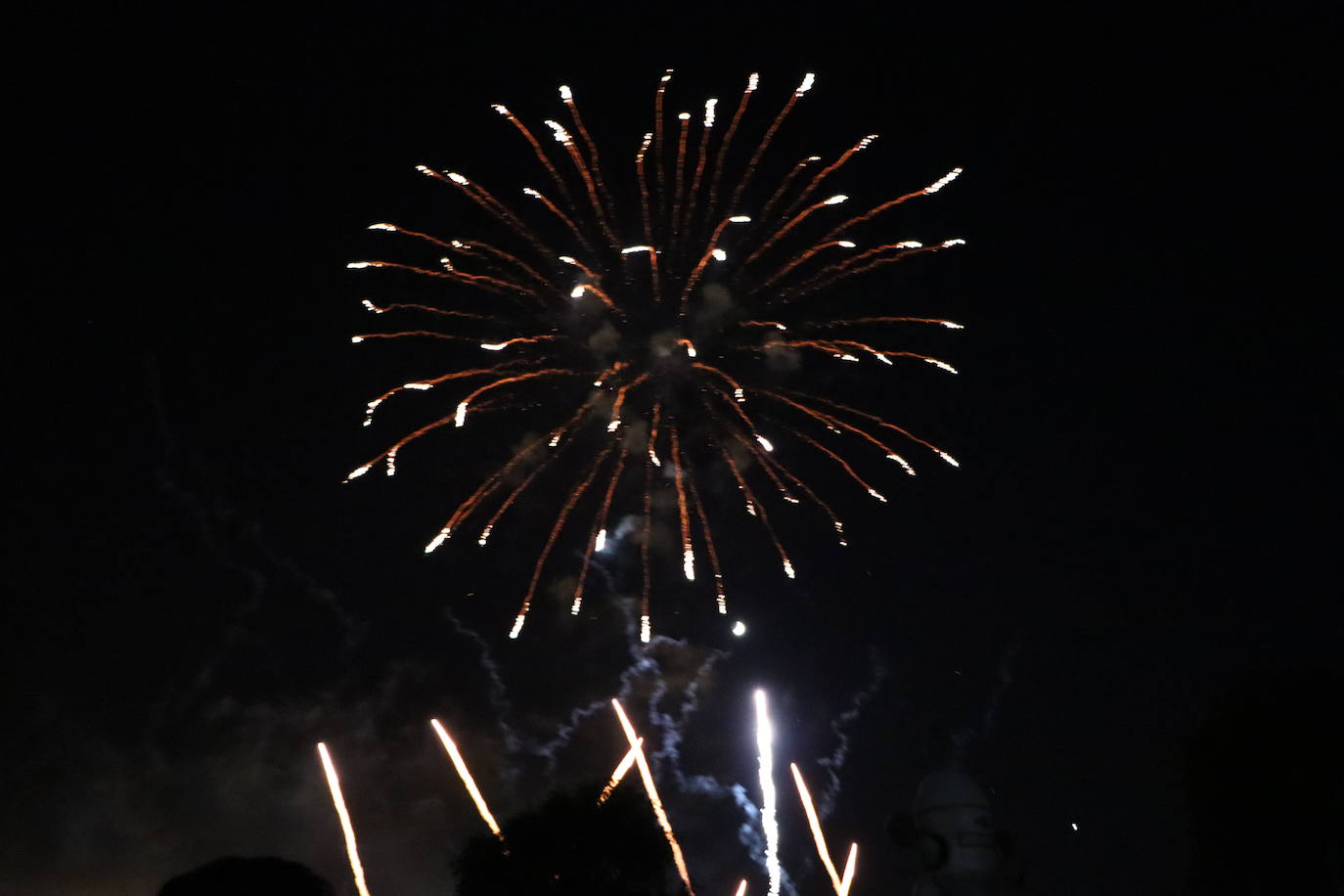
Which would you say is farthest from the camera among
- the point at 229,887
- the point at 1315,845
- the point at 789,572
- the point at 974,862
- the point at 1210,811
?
the point at 1210,811

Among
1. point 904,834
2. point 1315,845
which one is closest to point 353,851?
point 904,834

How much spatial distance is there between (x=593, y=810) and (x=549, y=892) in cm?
318

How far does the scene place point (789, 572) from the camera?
30.4 m

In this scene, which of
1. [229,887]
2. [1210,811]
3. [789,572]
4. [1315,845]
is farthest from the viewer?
[1210,811]

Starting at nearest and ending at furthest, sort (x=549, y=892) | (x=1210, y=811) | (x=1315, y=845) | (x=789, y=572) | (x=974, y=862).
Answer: (x=974, y=862) → (x=789, y=572) → (x=1315, y=845) → (x=1210, y=811) → (x=549, y=892)

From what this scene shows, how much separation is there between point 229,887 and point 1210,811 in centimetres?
3387

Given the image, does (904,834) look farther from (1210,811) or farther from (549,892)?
(549,892)

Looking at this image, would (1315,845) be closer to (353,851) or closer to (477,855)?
(353,851)

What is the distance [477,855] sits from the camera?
47125mm

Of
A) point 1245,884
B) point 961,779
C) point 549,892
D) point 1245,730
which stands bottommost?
point 549,892

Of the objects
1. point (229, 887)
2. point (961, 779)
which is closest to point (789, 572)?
point (961, 779)

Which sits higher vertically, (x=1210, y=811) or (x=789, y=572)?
(x=789, y=572)

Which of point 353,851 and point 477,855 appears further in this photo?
point 477,855

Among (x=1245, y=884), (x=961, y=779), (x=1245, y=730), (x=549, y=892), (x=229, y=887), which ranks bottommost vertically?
(x=549, y=892)
